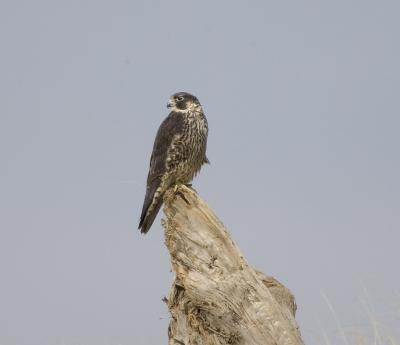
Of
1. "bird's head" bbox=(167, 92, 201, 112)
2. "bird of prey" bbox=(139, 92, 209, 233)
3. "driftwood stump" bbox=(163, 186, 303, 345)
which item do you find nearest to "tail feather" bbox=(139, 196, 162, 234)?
"bird of prey" bbox=(139, 92, 209, 233)

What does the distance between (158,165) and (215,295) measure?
2.55 metres

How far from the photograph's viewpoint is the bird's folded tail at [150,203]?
650 cm

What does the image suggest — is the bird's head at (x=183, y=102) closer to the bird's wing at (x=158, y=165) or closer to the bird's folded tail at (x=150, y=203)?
the bird's wing at (x=158, y=165)

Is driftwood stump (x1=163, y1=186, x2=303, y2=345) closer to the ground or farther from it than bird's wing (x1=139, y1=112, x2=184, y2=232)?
closer to the ground

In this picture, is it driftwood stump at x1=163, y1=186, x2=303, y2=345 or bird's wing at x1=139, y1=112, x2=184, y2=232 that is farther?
bird's wing at x1=139, y1=112, x2=184, y2=232

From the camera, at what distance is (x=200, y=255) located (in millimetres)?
4352

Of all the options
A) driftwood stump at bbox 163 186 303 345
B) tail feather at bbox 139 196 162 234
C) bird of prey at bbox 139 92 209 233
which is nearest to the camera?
driftwood stump at bbox 163 186 303 345

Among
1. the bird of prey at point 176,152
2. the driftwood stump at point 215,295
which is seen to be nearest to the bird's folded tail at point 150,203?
the bird of prey at point 176,152

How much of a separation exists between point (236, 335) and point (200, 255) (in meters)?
0.59

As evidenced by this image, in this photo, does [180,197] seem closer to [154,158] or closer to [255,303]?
[255,303]

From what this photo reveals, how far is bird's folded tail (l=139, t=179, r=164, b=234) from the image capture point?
6500 mm

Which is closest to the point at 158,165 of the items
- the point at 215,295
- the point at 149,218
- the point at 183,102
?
the point at 149,218

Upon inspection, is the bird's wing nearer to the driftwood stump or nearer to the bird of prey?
the bird of prey

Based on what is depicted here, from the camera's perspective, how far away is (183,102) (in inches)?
262
